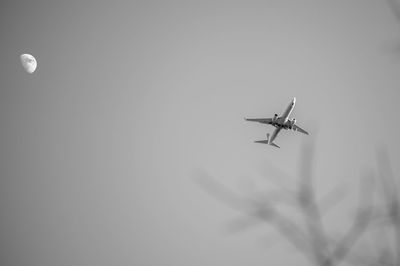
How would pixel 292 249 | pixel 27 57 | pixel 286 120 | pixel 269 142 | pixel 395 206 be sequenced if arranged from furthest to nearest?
pixel 27 57
pixel 269 142
pixel 286 120
pixel 292 249
pixel 395 206

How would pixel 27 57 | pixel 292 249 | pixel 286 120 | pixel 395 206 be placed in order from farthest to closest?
pixel 27 57 → pixel 286 120 → pixel 292 249 → pixel 395 206

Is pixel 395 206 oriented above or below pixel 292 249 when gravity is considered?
above

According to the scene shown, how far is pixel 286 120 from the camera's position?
64000mm

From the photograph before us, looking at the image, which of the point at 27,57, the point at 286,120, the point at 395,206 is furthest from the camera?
the point at 27,57

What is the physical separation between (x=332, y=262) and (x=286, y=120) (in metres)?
61.9

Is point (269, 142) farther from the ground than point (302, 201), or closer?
farther from the ground

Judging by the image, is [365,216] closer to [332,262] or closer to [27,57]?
[332,262]

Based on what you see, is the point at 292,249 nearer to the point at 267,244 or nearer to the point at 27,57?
the point at 267,244

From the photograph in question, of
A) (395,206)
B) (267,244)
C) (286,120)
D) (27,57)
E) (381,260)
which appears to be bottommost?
(267,244)

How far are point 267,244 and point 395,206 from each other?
116 centimetres

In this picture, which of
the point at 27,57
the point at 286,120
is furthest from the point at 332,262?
the point at 27,57

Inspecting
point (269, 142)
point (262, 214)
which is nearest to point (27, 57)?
point (269, 142)

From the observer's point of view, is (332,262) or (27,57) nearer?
(332,262)

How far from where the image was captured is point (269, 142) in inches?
2872
